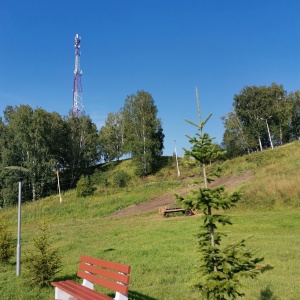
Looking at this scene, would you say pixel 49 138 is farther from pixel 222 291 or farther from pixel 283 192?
pixel 222 291

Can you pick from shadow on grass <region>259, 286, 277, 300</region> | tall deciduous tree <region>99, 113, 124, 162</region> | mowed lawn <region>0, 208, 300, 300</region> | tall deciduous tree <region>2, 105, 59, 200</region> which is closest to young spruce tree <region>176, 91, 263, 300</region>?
mowed lawn <region>0, 208, 300, 300</region>

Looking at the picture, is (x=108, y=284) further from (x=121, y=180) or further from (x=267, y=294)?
(x=121, y=180)

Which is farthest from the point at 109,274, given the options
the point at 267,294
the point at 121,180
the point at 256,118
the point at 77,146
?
the point at 256,118

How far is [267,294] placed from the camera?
570cm

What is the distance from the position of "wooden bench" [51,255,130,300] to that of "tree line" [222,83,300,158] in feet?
154

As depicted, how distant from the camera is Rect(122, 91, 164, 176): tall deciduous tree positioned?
47.7 meters

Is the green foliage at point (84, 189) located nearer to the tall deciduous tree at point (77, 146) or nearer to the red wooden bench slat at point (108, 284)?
the tall deciduous tree at point (77, 146)

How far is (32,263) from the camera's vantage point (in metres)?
7.17

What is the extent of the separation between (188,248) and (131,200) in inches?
865

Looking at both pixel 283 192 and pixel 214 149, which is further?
pixel 283 192

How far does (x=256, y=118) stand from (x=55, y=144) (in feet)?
101

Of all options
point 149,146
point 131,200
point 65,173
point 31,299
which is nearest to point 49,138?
point 65,173

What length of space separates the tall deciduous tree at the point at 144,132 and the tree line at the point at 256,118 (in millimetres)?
11920

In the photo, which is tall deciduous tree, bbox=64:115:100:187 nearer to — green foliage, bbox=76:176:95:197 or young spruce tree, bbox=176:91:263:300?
green foliage, bbox=76:176:95:197
